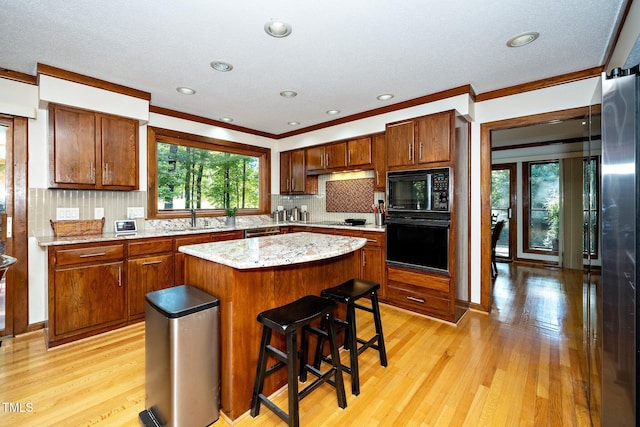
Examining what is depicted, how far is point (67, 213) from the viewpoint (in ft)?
10.0

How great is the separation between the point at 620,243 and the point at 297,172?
4.32m

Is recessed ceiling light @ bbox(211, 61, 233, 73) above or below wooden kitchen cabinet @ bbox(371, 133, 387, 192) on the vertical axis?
above

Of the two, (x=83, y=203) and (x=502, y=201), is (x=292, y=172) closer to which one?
(x=83, y=203)

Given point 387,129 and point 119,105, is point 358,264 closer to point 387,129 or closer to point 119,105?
point 387,129

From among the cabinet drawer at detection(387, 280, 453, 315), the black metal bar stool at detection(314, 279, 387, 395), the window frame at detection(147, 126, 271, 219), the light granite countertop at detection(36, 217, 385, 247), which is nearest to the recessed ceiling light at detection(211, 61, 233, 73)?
the window frame at detection(147, 126, 271, 219)

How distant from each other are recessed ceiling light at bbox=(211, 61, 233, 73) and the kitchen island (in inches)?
67.3

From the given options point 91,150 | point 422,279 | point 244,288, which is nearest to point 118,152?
point 91,150

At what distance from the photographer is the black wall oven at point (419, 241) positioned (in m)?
3.09

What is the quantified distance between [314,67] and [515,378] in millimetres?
3043

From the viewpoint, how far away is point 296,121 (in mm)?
4504

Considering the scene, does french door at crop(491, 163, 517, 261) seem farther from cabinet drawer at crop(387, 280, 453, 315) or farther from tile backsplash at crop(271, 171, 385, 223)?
cabinet drawer at crop(387, 280, 453, 315)

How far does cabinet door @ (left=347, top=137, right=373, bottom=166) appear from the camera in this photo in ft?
13.5

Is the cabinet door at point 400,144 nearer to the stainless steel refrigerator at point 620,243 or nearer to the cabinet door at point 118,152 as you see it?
the stainless steel refrigerator at point 620,243

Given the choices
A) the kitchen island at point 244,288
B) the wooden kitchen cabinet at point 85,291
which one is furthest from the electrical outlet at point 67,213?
the kitchen island at point 244,288
